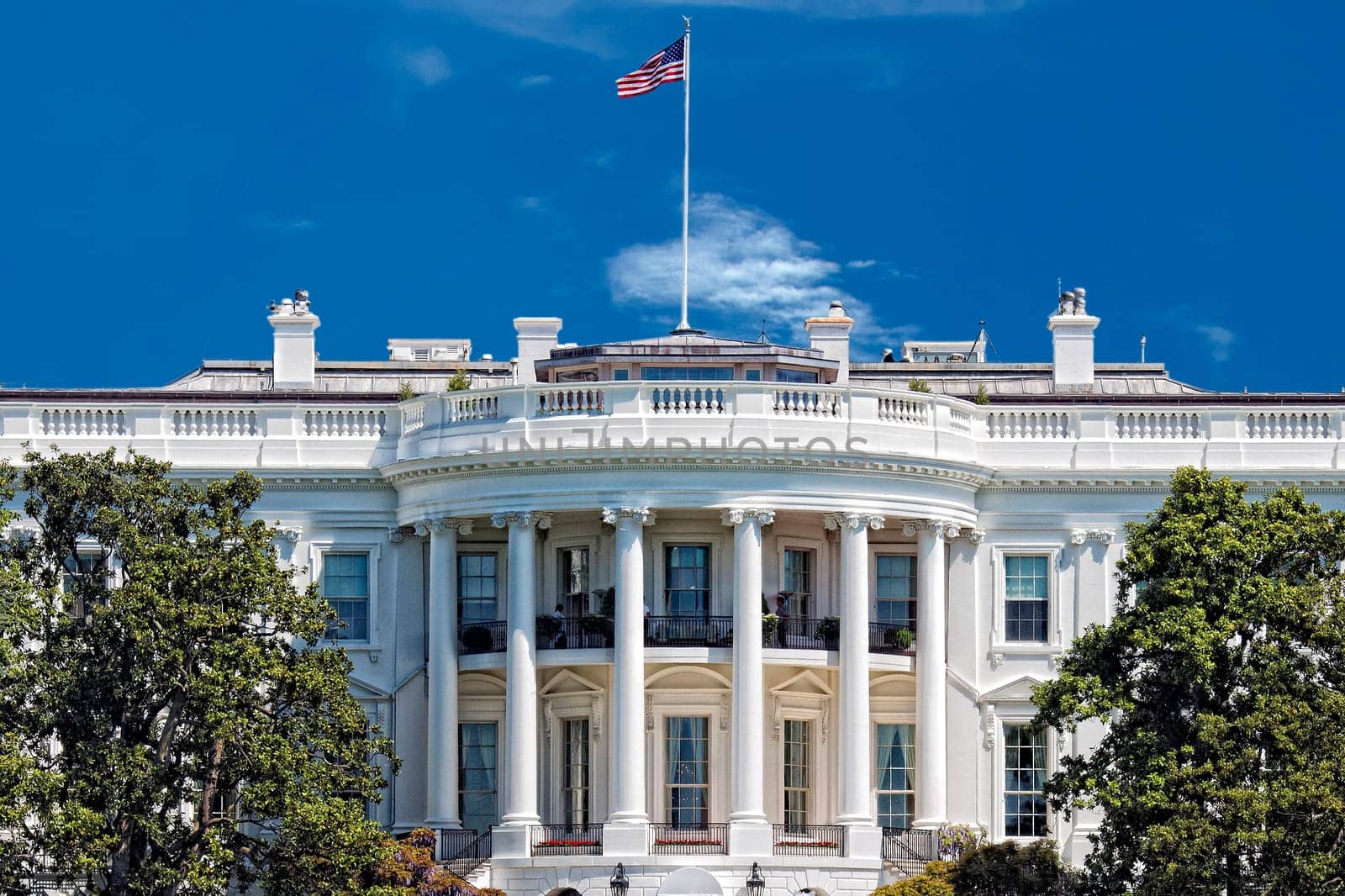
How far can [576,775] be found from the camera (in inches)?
2414

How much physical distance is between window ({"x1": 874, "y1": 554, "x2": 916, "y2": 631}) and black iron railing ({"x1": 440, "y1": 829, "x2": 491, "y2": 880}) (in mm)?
9606

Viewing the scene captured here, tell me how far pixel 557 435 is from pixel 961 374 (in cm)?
1784

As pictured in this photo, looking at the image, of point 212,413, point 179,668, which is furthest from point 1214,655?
point 212,413

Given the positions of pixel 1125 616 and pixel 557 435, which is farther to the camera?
pixel 557 435

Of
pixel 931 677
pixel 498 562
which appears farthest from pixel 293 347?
pixel 931 677

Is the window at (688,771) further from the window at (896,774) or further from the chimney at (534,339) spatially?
the chimney at (534,339)

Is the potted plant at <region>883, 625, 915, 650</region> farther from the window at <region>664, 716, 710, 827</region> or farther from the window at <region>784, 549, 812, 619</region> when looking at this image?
the window at <region>664, 716, 710, 827</region>

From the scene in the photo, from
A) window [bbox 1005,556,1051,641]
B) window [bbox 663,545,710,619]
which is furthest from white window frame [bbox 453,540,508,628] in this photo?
window [bbox 1005,556,1051,641]

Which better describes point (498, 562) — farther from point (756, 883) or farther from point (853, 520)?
point (756, 883)

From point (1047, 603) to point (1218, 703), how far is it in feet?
32.2

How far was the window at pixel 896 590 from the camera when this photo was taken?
62.3 meters

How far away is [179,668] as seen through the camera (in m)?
51.8

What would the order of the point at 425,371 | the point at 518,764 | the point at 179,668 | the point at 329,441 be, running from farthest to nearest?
the point at 425,371, the point at 329,441, the point at 518,764, the point at 179,668

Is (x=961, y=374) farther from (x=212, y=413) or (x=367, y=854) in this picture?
(x=367, y=854)
